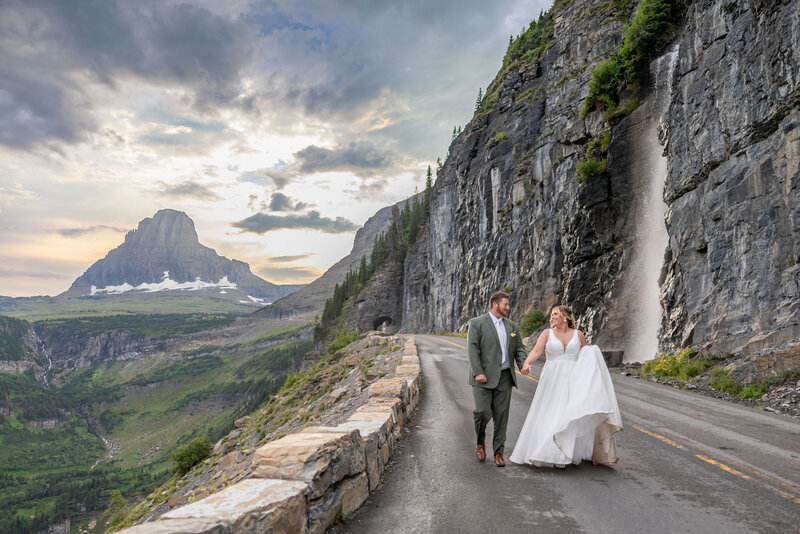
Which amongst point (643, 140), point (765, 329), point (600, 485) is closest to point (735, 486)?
point (600, 485)

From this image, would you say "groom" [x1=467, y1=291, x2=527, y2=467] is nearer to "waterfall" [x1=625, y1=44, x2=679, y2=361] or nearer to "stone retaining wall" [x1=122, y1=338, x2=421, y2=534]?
"stone retaining wall" [x1=122, y1=338, x2=421, y2=534]

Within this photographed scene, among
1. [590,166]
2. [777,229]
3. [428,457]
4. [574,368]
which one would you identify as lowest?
[428,457]

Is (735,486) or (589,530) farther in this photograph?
(735,486)

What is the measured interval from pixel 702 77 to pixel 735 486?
22951mm

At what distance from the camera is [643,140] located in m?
28.4

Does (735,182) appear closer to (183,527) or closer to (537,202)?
(183,527)

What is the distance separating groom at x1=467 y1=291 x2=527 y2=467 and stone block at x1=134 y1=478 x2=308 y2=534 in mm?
3508

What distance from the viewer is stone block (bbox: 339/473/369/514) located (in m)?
5.06

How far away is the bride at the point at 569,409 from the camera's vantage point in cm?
640

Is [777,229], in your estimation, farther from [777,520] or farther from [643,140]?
[777,520]

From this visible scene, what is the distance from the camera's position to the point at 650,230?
1082 inches

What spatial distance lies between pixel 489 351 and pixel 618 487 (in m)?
2.36

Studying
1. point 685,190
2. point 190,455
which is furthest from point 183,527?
point 190,455

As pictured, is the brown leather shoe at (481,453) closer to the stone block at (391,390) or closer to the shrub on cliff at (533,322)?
the stone block at (391,390)
